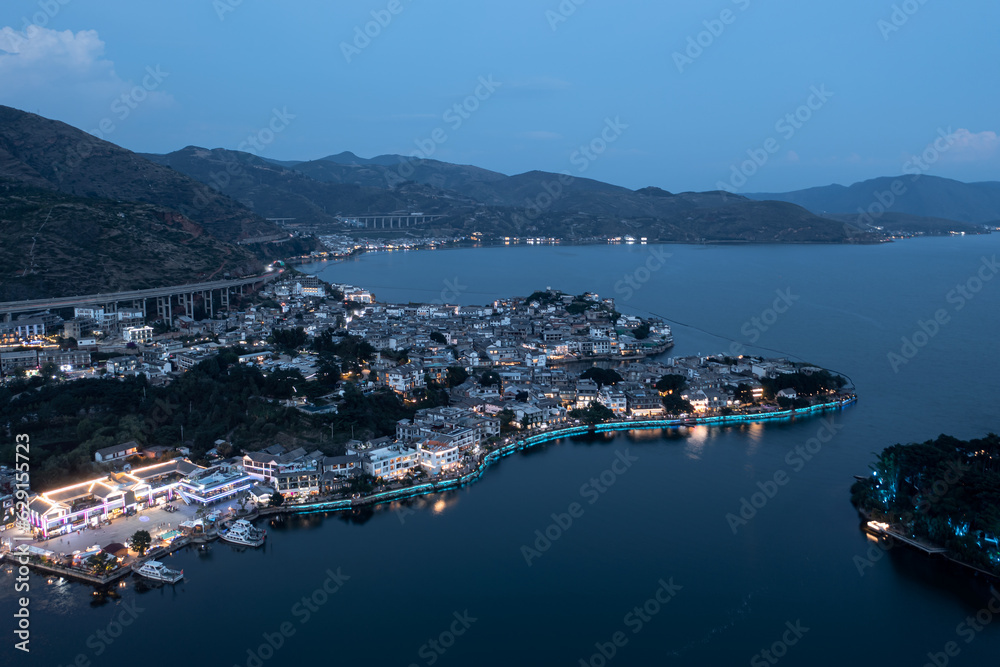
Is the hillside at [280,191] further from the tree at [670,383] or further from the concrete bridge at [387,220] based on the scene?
the tree at [670,383]

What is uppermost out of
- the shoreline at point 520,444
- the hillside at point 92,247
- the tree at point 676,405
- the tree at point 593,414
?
the hillside at point 92,247

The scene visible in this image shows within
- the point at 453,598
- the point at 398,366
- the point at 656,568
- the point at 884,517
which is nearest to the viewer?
the point at 453,598

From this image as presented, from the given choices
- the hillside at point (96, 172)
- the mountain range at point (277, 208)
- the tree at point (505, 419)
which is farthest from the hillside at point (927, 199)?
the tree at point (505, 419)

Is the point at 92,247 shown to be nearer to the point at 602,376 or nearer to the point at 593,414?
the point at 602,376

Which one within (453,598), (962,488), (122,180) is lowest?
(453,598)

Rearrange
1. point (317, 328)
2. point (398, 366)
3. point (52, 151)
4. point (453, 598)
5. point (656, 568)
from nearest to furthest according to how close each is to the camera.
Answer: point (453, 598) → point (656, 568) → point (398, 366) → point (317, 328) → point (52, 151)

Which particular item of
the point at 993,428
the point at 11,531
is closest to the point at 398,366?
the point at 11,531

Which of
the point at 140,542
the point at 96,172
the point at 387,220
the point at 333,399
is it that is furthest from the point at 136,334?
the point at 387,220

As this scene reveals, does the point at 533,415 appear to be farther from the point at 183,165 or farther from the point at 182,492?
the point at 183,165

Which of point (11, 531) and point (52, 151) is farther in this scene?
point (52, 151)
